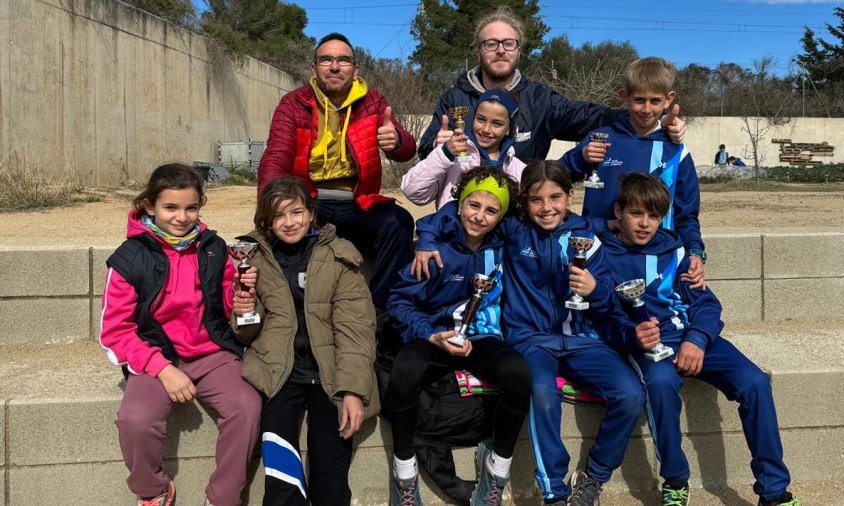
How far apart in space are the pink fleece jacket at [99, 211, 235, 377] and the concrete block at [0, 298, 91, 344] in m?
1.19

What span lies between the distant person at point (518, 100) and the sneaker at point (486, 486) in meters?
1.72

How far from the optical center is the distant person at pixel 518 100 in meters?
4.07

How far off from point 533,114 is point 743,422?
2.00 metres

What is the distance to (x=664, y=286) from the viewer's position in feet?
11.1

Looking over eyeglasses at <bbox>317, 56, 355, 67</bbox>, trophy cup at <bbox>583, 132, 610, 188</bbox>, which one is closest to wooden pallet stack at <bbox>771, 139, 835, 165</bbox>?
trophy cup at <bbox>583, 132, 610, 188</bbox>

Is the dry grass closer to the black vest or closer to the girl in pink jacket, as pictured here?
the black vest

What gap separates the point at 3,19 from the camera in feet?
35.2

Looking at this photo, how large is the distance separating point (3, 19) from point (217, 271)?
32.3 ft

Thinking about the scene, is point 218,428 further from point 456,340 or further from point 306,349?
point 456,340

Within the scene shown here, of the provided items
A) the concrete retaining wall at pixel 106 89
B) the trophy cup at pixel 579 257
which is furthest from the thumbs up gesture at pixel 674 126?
the concrete retaining wall at pixel 106 89

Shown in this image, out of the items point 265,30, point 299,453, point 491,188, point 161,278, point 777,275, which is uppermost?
point 265,30

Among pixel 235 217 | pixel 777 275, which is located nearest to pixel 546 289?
pixel 777 275

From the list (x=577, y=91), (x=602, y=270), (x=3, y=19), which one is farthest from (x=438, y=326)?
(x=577, y=91)

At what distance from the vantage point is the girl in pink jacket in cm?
367
